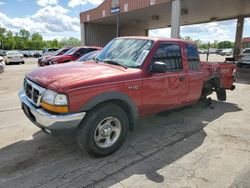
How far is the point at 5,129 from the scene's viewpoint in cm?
458

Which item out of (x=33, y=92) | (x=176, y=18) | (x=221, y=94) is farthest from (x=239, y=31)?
(x=33, y=92)

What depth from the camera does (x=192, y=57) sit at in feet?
16.5

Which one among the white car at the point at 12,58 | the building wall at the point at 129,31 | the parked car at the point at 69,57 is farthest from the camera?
the building wall at the point at 129,31

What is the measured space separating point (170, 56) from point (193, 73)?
0.81 m

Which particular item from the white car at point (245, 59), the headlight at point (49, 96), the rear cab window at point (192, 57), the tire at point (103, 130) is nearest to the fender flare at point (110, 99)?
the tire at point (103, 130)

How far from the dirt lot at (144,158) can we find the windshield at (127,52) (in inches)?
58.3

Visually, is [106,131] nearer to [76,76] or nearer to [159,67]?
[76,76]

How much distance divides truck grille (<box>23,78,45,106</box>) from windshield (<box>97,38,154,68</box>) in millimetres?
1447

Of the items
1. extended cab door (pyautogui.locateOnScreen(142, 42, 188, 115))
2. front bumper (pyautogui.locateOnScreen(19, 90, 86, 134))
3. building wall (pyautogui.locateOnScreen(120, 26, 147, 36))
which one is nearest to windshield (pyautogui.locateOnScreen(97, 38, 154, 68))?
extended cab door (pyautogui.locateOnScreen(142, 42, 188, 115))

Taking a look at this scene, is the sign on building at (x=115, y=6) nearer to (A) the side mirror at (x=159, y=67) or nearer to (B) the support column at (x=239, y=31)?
(B) the support column at (x=239, y=31)

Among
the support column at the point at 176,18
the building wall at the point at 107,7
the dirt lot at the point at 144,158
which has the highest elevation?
the building wall at the point at 107,7

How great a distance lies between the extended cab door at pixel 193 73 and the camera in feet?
15.9

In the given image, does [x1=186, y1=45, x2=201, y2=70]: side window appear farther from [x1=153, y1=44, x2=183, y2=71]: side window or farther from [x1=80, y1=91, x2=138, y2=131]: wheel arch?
[x1=80, y1=91, x2=138, y2=131]: wheel arch

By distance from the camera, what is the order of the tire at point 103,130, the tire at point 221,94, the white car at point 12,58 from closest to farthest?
the tire at point 103,130 → the tire at point 221,94 → the white car at point 12,58
